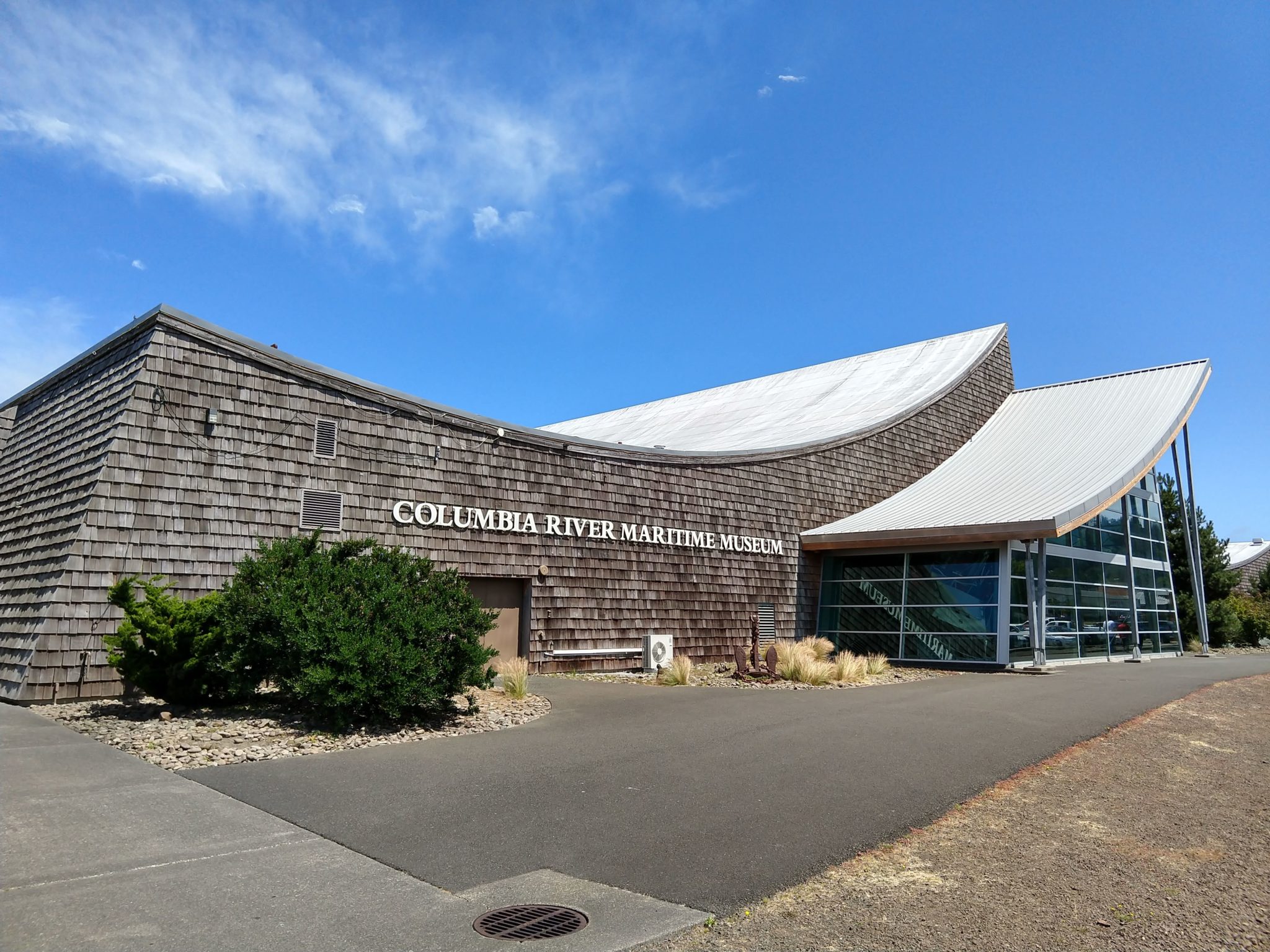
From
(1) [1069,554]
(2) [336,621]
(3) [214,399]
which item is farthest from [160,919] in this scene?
(1) [1069,554]

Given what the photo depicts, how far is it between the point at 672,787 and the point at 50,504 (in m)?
9.41

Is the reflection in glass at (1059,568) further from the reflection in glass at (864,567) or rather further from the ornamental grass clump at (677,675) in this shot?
the ornamental grass clump at (677,675)

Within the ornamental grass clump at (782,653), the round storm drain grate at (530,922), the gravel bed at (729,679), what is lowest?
the round storm drain grate at (530,922)

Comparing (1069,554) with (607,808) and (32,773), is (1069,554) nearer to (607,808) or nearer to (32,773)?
(607,808)

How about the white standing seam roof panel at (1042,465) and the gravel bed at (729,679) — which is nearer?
the gravel bed at (729,679)

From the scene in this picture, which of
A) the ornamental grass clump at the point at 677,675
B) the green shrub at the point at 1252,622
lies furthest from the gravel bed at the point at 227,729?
the green shrub at the point at 1252,622

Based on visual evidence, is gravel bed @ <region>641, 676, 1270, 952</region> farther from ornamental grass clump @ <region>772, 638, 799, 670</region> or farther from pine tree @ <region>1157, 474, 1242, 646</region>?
pine tree @ <region>1157, 474, 1242, 646</region>

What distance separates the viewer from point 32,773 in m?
6.80

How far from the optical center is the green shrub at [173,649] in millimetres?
9539

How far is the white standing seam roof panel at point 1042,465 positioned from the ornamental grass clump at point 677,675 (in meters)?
6.35

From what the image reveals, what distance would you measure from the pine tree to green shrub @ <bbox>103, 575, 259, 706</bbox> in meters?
27.5

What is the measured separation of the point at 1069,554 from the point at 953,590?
3.61 metres

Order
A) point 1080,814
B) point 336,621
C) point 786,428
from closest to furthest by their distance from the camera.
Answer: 1. point 1080,814
2. point 336,621
3. point 786,428

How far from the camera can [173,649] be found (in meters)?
9.68
